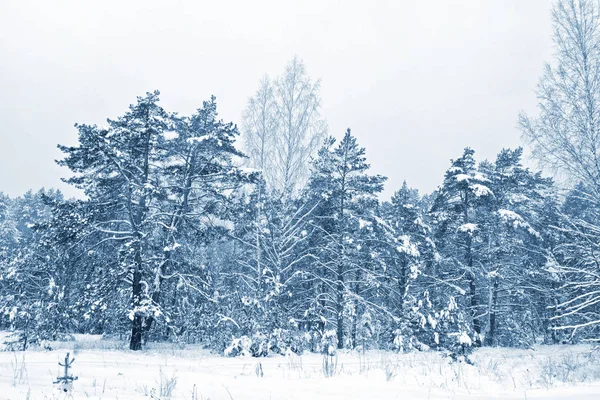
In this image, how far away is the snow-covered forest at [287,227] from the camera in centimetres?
1345

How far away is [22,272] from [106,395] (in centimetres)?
2642

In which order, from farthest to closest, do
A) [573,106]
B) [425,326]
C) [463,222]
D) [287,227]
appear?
1. [463,222]
2. [425,326]
3. [287,227]
4. [573,106]

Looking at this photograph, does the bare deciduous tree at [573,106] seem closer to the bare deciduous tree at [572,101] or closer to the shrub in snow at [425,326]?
the bare deciduous tree at [572,101]

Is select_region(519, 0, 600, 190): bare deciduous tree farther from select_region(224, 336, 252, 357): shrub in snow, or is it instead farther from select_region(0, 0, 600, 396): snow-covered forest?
select_region(224, 336, 252, 357): shrub in snow

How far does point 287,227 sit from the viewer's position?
56.1 ft

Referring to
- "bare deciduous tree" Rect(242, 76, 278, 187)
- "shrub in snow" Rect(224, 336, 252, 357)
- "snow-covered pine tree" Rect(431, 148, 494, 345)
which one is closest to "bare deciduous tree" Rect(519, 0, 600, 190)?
"bare deciduous tree" Rect(242, 76, 278, 187)

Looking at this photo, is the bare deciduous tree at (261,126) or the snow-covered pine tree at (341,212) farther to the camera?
the snow-covered pine tree at (341,212)

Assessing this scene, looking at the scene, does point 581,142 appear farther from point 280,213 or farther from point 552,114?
point 280,213

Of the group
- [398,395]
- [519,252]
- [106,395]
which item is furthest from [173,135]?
[519,252]

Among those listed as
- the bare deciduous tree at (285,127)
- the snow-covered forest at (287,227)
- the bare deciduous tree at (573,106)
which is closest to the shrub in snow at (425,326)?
the snow-covered forest at (287,227)

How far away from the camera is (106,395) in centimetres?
482

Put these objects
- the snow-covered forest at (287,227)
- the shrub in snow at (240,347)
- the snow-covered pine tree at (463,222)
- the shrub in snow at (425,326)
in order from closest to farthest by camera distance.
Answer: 1. the snow-covered forest at (287,227)
2. the shrub in snow at (240,347)
3. the shrub in snow at (425,326)
4. the snow-covered pine tree at (463,222)

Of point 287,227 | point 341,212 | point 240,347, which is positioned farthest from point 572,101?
point 240,347

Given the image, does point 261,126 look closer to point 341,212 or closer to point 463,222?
point 341,212
